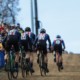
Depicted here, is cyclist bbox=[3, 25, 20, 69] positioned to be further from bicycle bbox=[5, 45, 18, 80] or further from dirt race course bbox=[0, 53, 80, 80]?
dirt race course bbox=[0, 53, 80, 80]

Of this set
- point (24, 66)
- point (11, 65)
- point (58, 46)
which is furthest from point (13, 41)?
point (58, 46)

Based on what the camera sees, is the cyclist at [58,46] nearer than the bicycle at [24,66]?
No

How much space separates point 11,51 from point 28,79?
1350mm

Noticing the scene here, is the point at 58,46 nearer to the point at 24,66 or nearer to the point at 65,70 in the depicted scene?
the point at 65,70

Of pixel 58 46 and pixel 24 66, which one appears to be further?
pixel 58 46

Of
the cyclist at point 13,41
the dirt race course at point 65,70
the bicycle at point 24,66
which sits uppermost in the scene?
the cyclist at point 13,41

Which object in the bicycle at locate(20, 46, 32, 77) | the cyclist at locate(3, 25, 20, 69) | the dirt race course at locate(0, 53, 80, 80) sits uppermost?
the cyclist at locate(3, 25, 20, 69)

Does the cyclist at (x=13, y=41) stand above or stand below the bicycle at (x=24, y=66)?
above

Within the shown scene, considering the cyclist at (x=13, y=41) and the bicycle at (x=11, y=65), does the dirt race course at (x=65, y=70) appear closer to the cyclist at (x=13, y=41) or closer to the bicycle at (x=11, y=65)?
the bicycle at (x=11, y=65)

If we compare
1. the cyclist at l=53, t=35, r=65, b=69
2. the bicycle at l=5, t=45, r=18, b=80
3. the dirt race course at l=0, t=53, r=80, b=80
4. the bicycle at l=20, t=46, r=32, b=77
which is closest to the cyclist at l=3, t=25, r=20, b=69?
the bicycle at l=5, t=45, r=18, b=80

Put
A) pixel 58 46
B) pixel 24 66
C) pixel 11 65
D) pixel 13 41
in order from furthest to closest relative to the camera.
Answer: pixel 58 46, pixel 24 66, pixel 13 41, pixel 11 65

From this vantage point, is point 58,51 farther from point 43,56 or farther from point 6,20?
point 6,20

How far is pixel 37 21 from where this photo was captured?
162 ft

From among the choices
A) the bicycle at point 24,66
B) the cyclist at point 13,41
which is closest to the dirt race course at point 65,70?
the bicycle at point 24,66
